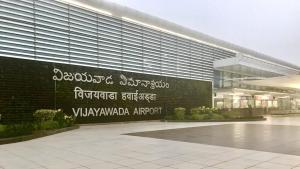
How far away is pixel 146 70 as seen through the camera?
Result: 757 inches

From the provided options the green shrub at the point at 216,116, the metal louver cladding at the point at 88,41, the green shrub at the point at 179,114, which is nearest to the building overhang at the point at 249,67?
the metal louver cladding at the point at 88,41

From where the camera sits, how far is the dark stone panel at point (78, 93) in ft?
41.6

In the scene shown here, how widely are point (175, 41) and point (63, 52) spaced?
30.1 feet

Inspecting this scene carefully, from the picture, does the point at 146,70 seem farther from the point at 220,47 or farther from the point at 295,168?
the point at 295,168

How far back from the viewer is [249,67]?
90.1 ft

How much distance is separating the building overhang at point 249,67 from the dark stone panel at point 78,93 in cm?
505

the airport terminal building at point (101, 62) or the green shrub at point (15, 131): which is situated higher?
the airport terminal building at point (101, 62)

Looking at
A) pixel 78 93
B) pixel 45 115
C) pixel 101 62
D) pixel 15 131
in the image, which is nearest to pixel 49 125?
pixel 45 115

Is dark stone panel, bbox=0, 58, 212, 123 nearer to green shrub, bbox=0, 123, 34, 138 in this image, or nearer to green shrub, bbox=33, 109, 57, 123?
green shrub, bbox=33, 109, 57, 123

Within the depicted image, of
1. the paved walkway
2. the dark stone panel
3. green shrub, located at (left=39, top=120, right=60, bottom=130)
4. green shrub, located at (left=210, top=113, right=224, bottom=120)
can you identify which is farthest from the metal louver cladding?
the paved walkway

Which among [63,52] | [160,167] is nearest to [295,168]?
[160,167]

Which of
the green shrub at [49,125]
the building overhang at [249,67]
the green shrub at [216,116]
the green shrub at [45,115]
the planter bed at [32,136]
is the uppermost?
the building overhang at [249,67]

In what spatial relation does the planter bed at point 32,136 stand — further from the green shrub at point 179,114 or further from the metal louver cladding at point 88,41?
the green shrub at point 179,114

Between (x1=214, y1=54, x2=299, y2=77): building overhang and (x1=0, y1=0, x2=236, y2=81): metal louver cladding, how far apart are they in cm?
283
